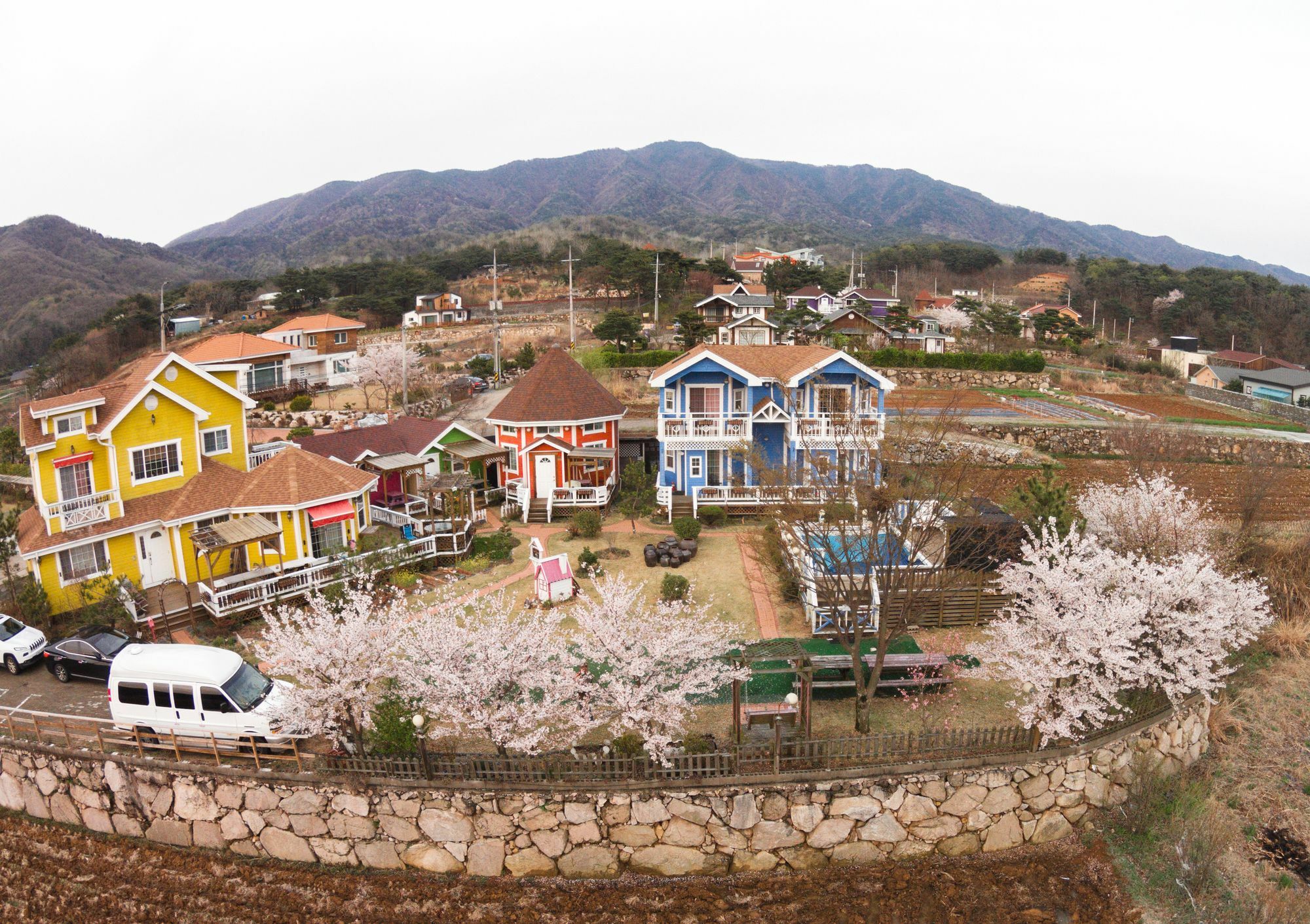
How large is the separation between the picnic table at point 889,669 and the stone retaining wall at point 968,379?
3920cm

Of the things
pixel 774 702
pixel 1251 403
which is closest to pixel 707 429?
pixel 774 702

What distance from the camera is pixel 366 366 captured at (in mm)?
45438

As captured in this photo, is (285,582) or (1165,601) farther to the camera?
(285,582)

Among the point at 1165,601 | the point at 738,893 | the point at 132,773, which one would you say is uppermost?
the point at 1165,601

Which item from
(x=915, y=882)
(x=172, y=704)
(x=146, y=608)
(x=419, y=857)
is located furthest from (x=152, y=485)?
(x=915, y=882)

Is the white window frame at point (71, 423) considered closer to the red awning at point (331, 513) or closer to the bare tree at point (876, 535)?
the red awning at point (331, 513)

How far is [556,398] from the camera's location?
96.8 ft

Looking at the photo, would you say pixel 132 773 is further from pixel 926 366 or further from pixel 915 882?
pixel 926 366

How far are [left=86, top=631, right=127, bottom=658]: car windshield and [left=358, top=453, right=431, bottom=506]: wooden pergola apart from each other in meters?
10.2

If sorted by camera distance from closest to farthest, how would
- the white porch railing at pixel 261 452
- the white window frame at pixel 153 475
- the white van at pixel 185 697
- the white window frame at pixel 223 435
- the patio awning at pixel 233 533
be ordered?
the white van at pixel 185 697
the patio awning at pixel 233 533
the white window frame at pixel 153 475
the white window frame at pixel 223 435
the white porch railing at pixel 261 452

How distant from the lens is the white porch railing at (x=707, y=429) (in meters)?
27.9

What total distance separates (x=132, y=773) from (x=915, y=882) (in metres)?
13.4

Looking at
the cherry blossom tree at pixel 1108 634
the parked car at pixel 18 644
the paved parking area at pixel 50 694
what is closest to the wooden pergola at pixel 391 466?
the parked car at pixel 18 644

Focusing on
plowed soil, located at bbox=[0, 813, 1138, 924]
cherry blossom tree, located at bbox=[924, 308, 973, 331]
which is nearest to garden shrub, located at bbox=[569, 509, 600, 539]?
plowed soil, located at bbox=[0, 813, 1138, 924]
